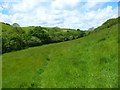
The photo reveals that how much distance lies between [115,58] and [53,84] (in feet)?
24.0

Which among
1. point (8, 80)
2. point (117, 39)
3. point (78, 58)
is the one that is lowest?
point (8, 80)

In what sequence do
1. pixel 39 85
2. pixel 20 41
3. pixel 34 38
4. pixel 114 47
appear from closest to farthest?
1. pixel 39 85
2. pixel 114 47
3. pixel 20 41
4. pixel 34 38

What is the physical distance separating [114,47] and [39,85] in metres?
10.6

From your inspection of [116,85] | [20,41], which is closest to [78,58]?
[116,85]

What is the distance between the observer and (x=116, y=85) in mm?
19312

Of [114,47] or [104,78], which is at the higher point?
[114,47]

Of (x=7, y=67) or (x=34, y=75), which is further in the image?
(x=7, y=67)

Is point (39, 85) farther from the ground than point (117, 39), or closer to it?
closer to it

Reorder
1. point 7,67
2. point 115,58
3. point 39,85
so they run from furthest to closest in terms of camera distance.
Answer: point 7,67
point 115,58
point 39,85

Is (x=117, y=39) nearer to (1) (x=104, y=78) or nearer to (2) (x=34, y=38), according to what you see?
(1) (x=104, y=78)

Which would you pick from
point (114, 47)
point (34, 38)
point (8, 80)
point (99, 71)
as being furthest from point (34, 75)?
point (34, 38)

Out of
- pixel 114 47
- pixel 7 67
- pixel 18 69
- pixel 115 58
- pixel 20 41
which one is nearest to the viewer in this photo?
pixel 115 58

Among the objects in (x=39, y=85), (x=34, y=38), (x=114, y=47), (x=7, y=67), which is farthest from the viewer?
(x=34, y=38)

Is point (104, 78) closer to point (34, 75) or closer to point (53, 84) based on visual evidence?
point (53, 84)
